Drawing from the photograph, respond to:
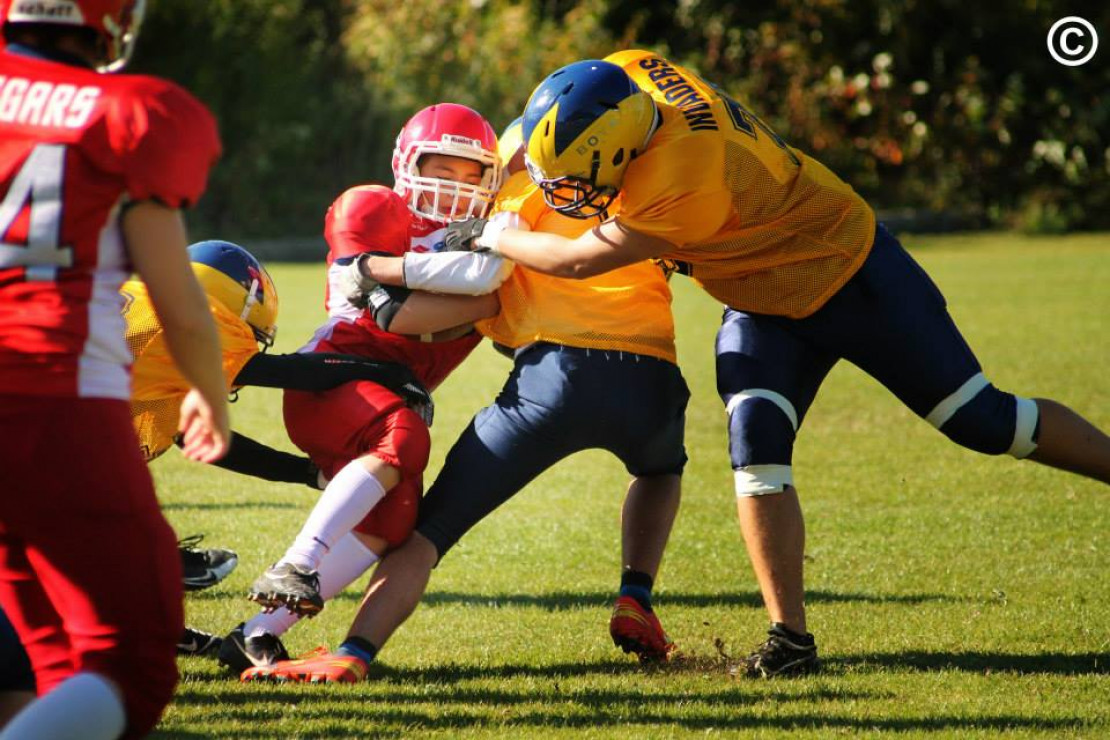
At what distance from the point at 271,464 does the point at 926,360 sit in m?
2.08

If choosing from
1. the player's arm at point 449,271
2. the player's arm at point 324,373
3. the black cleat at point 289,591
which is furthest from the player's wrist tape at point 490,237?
the black cleat at point 289,591

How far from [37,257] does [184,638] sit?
7.51ft

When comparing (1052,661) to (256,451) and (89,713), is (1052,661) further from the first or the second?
(89,713)

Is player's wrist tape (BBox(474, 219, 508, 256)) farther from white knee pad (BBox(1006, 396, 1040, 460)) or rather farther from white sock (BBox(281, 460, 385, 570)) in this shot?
white knee pad (BBox(1006, 396, 1040, 460))

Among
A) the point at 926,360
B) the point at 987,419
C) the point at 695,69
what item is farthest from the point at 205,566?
the point at 695,69

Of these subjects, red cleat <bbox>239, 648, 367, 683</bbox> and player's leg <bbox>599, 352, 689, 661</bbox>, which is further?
player's leg <bbox>599, 352, 689, 661</bbox>

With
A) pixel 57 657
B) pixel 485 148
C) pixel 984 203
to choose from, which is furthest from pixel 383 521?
pixel 984 203

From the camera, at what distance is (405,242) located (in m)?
4.47

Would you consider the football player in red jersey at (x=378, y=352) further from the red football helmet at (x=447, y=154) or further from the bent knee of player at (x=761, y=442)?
the bent knee of player at (x=761, y=442)

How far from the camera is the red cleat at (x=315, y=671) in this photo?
4.09m

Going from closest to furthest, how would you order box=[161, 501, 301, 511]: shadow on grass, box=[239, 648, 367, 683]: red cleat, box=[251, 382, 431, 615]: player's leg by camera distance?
box=[251, 382, 431, 615]: player's leg < box=[239, 648, 367, 683]: red cleat < box=[161, 501, 301, 511]: shadow on grass

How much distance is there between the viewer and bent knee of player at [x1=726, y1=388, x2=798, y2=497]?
13.9 ft

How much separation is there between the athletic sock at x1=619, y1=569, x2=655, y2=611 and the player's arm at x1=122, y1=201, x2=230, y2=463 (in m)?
2.08

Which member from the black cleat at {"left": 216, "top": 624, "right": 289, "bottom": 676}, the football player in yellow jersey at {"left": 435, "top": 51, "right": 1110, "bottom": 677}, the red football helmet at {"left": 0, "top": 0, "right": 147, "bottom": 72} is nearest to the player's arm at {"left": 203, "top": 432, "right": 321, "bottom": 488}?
the black cleat at {"left": 216, "top": 624, "right": 289, "bottom": 676}
